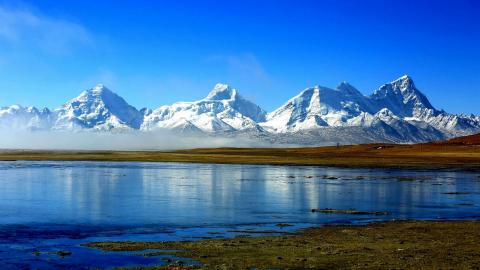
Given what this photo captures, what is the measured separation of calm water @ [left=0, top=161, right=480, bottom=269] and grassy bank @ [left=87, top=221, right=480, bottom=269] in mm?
3120

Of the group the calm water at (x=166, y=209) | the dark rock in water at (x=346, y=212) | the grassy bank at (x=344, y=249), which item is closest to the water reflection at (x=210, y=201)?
the calm water at (x=166, y=209)

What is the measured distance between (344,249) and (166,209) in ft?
79.3

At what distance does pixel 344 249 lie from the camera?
110 ft

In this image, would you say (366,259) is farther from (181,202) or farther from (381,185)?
(381,185)

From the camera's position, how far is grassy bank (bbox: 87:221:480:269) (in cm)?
2962

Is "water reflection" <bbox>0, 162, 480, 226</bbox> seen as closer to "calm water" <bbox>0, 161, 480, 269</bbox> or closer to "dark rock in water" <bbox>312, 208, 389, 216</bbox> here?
"calm water" <bbox>0, 161, 480, 269</bbox>

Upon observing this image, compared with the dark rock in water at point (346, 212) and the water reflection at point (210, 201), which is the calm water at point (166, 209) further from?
the dark rock in water at point (346, 212)

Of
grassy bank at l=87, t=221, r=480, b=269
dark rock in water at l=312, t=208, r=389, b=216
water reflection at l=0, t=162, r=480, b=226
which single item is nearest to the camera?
grassy bank at l=87, t=221, r=480, b=269

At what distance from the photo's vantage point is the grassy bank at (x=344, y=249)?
29.6 metres

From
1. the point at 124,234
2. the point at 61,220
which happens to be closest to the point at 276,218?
the point at 124,234

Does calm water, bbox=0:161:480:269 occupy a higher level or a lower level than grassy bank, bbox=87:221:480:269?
higher

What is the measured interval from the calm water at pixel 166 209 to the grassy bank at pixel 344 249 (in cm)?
312

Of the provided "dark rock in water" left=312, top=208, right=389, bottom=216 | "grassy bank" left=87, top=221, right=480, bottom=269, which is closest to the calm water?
"dark rock in water" left=312, top=208, right=389, bottom=216

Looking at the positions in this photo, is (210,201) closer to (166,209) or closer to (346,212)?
(166,209)
